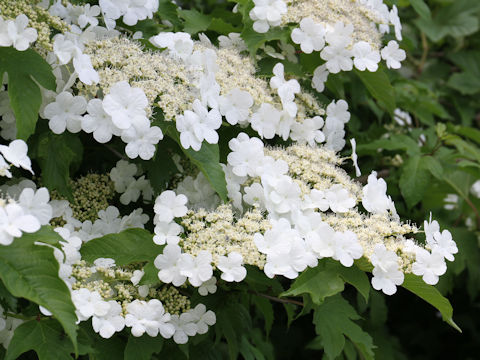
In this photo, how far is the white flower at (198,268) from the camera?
62.6 inches

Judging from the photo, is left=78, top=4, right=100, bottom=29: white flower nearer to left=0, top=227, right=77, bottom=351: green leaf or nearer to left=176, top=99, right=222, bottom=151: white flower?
left=176, top=99, right=222, bottom=151: white flower

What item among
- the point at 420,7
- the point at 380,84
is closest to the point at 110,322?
the point at 380,84

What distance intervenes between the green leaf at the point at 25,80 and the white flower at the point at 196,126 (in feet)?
1.10

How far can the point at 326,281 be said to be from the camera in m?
1.62

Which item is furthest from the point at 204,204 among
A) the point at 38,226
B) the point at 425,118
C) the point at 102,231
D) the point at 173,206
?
the point at 425,118

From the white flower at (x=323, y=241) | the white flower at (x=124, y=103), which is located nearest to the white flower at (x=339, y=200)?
the white flower at (x=323, y=241)

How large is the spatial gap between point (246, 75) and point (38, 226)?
0.85 m

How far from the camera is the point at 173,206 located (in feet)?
5.73

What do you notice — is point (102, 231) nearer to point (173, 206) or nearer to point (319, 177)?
point (173, 206)

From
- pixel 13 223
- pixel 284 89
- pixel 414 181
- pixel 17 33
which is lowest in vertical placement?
pixel 414 181

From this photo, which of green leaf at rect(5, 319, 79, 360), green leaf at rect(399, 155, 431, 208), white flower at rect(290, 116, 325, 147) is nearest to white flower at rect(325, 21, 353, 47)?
white flower at rect(290, 116, 325, 147)

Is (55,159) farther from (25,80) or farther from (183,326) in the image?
(183,326)

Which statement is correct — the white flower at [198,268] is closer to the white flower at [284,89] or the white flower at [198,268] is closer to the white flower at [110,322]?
the white flower at [110,322]

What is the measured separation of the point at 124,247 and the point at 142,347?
0.25 m
